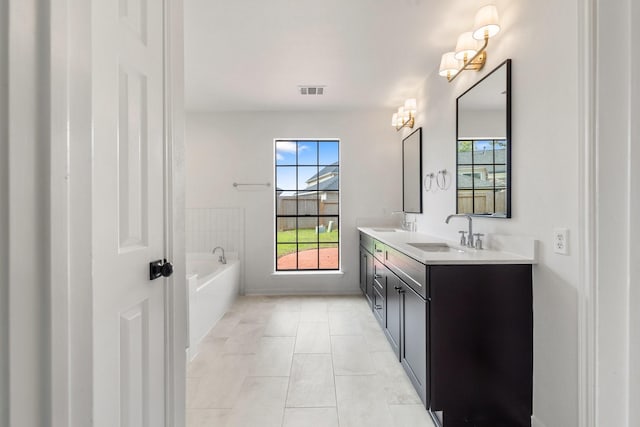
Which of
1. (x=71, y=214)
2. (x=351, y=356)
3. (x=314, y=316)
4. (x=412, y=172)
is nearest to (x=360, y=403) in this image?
(x=351, y=356)

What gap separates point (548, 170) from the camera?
4.97 feet

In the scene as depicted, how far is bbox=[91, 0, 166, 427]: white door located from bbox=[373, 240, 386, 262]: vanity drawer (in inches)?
80.8

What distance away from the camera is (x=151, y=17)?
1.09 m

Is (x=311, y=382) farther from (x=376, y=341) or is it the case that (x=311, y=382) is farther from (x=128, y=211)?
(x=128, y=211)

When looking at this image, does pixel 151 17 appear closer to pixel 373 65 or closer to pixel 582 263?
pixel 582 263

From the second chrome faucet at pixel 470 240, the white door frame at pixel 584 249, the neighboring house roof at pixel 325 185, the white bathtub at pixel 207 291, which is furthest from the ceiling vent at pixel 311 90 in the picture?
the white door frame at pixel 584 249

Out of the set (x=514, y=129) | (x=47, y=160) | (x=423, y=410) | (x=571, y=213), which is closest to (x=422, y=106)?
(x=514, y=129)

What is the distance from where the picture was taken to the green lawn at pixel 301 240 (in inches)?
172

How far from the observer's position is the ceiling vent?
3383 millimetres

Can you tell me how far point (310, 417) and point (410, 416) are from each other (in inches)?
22.4

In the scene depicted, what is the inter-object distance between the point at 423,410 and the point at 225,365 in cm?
143

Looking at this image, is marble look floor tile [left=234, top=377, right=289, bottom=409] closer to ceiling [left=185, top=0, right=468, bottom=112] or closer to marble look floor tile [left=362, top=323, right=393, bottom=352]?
marble look floor tile [left=362, top=323, right=393, bottom=352]

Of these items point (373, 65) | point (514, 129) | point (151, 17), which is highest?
point (373, 65)

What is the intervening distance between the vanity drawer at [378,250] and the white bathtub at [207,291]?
1.65 metres
